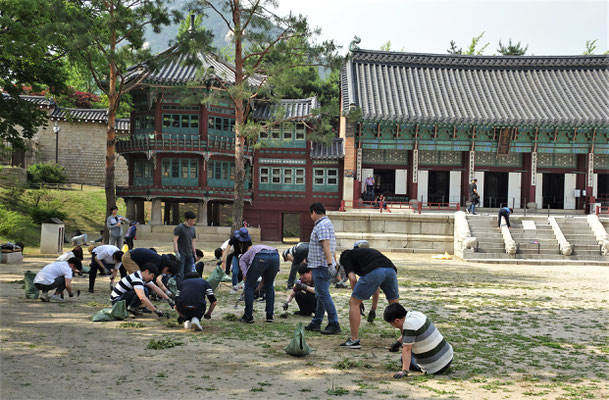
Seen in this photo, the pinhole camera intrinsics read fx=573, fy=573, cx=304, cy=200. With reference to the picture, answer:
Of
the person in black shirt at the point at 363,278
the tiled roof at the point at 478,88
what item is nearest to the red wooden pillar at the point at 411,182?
the tiled roof at the point at 478,88

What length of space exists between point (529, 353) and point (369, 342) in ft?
7.79

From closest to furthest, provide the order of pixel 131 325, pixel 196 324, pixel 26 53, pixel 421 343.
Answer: pixel 421 343, pixel 196 324, pixel 131 325, pixel 26 53

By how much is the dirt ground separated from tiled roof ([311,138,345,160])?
2283 cm

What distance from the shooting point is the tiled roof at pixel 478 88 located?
114 ft

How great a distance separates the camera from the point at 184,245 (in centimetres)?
1234

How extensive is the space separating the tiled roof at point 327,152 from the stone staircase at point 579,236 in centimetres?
1314

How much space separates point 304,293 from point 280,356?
3.19 metres

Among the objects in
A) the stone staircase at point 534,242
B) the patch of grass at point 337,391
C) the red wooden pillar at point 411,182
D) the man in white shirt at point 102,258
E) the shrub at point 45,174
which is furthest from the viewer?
the shrub at point 45,174

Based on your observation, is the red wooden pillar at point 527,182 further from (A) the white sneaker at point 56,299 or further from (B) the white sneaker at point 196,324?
(B) the white sneaker at point 196,324

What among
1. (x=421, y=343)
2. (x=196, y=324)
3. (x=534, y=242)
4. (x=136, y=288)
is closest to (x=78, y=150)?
(x=534, y=242)

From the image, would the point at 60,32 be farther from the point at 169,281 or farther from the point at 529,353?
the point at 529,353

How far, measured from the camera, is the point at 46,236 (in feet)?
72.5

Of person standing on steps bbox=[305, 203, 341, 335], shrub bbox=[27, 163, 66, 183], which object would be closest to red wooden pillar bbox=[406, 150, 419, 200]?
shrub bbox=[27, 163, 66, 183]

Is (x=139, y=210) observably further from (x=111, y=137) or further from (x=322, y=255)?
(x=322, y=255)
